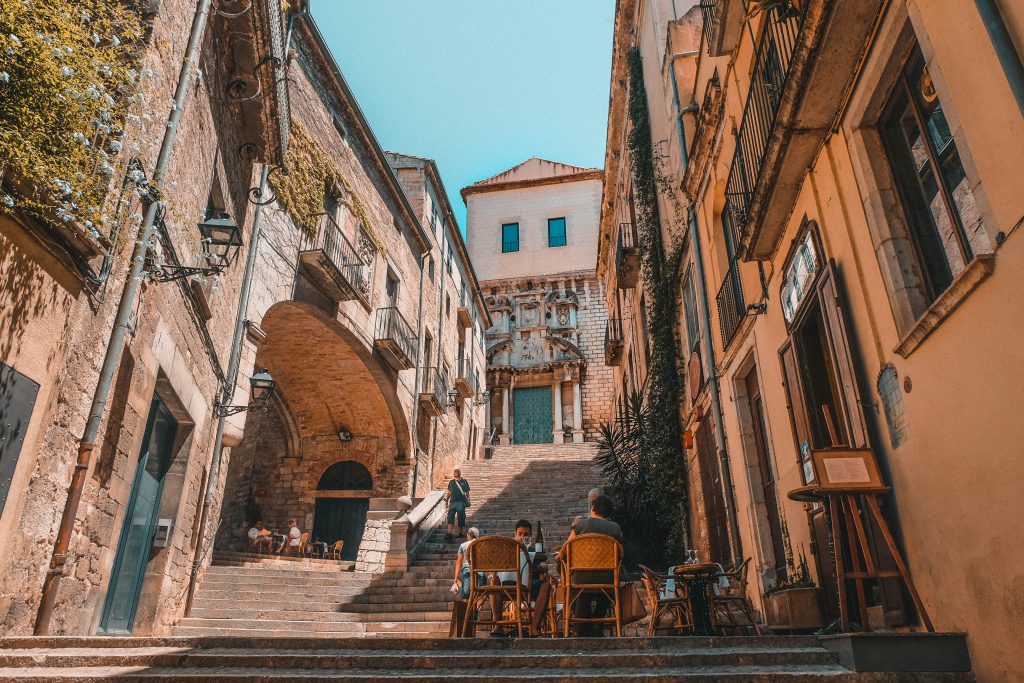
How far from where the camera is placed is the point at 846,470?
416 centimetres

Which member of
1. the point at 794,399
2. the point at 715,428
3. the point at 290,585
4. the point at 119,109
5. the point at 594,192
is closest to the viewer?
the point at 119,109

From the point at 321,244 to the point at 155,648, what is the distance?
9.37 metres

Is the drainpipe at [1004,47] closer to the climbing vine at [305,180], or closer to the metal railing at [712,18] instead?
the metal railing at [712,18]

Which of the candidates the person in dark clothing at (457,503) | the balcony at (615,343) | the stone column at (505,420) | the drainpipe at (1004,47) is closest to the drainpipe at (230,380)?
the person in dark clothing at (457,503)

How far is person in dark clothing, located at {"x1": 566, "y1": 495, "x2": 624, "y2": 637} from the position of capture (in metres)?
5.32

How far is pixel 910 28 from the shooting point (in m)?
4.00

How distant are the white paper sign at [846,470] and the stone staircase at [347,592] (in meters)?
5.39

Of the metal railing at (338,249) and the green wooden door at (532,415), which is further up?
the green wooden door at (532,415)

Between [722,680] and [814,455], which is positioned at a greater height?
[814,455]

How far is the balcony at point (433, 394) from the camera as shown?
61.0 feet

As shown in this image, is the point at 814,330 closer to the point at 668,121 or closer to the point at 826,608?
the point at 826,608

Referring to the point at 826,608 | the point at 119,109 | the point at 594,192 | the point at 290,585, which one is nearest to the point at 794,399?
the point at 826,608

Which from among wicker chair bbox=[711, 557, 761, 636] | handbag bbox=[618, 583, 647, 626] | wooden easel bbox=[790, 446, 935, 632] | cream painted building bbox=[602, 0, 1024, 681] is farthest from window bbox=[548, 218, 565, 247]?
wooden easel bbox=[790, 446, 935, 632]

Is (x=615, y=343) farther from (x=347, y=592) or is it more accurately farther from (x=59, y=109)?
(x=59, y=109)
